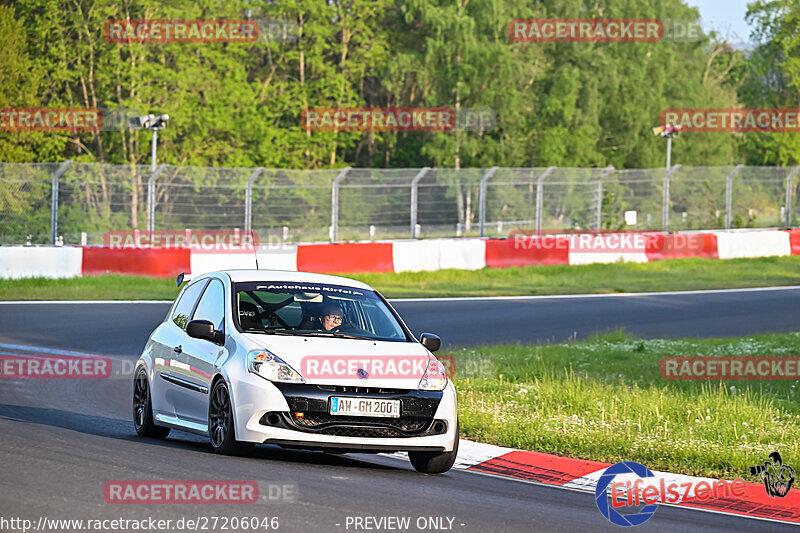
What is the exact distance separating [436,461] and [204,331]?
1881 mm

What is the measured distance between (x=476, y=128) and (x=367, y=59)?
614 cm

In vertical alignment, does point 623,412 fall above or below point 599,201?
below

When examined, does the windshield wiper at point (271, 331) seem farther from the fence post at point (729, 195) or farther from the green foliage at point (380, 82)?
the fence post at point (729, 195)

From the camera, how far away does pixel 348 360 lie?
336 inches

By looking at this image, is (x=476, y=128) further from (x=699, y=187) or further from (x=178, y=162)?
(x=699, y=187)

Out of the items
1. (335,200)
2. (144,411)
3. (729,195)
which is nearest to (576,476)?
(144,411)

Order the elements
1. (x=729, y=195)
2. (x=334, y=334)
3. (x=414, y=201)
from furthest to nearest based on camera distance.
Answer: (x=729, y=195)
(x=414, y=201)
(x=334, y=334)

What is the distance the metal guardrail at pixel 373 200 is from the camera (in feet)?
88.2

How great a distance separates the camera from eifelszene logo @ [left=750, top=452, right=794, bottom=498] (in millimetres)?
8461

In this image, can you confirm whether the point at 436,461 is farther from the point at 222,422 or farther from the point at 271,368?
the point at 222,422

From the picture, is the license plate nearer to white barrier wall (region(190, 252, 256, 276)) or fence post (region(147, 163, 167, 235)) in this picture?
white barrier wall (region(190, 252, 256, 276))

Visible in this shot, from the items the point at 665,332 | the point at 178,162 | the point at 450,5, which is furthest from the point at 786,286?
the point at 450,5

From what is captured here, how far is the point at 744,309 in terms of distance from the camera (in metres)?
23.6

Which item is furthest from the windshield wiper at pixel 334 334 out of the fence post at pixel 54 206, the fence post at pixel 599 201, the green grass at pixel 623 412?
the fence post at pixel 599 201
